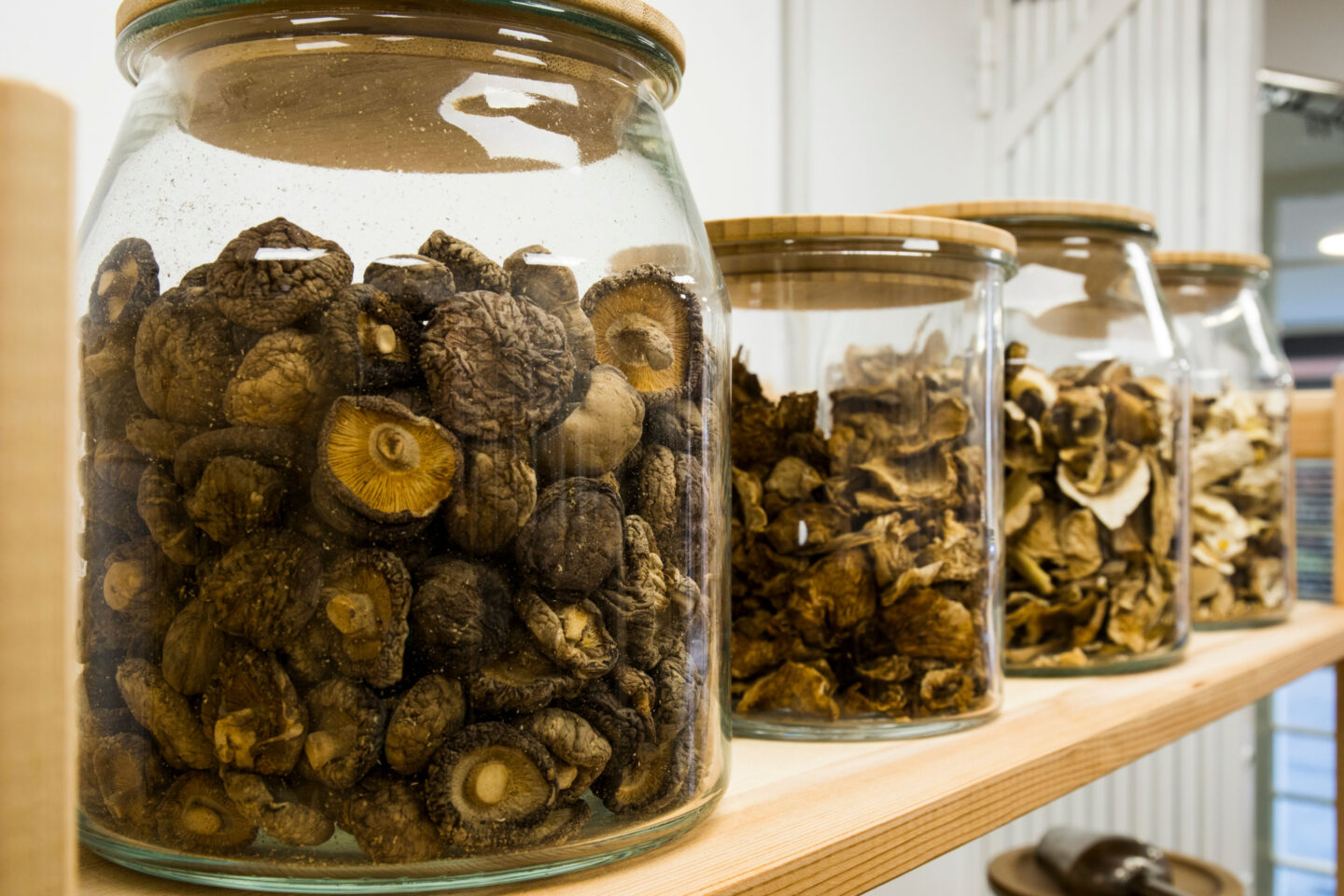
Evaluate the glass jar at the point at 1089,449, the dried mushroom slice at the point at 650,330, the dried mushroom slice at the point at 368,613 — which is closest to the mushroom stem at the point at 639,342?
the dried mushroom slice at the point at 650,330

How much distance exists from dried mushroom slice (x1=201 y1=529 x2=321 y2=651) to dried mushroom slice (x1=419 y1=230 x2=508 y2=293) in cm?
9

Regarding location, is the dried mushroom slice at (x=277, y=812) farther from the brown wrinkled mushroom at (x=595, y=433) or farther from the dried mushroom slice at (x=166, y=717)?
the brown wrinkled mushroom at (x=595, y=433)

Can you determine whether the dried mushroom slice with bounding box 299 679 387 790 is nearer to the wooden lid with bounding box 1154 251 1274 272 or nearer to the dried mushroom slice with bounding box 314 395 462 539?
the dried mushroom slice with bounding box 314 395 462 539

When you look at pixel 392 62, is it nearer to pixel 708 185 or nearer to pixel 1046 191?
pixel 708 185

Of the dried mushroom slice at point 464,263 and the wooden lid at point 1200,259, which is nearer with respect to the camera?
the dried mushroom slice at point 464,263

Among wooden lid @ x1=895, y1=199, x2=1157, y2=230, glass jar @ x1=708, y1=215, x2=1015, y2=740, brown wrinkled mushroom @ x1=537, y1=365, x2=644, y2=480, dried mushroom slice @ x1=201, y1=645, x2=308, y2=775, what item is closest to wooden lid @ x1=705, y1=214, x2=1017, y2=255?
glass jar @ x1=708, y1=215, x2=1015, y2=740

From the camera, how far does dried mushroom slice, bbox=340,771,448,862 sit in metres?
0.34

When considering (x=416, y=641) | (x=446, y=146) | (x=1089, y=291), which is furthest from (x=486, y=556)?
(x=1089, y=291)

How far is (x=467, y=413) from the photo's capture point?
0.34 meters

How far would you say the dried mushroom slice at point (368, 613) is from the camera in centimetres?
34

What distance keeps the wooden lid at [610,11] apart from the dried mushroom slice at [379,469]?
13 cm

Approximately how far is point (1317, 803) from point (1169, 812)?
0.89 m

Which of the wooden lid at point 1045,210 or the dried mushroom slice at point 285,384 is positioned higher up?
the wooden lid at point 1045,210

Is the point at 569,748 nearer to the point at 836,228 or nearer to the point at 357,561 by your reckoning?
the point at 357,561
